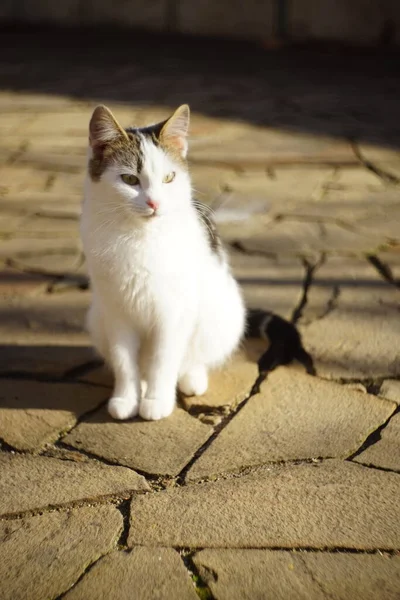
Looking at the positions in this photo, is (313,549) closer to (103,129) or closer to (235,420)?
(235,420)

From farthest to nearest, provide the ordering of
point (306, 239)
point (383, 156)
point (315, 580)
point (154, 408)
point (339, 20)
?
point (339, 20), point (383, 156), point (306, 239), point (154, 408), point (315, 580)

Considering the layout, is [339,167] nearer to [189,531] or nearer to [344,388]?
[344,388]

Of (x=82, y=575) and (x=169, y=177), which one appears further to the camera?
(x=169, y=177)

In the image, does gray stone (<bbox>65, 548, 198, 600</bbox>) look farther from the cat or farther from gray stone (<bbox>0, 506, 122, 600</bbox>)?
the cat

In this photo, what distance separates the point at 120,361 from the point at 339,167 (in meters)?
3.58

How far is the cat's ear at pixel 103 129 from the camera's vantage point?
8.82 ft

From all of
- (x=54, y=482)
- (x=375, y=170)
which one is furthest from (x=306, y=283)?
(x=375, y=170)

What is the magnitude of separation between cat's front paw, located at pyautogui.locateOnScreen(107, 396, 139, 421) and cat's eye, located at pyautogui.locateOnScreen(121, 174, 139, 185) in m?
0.81

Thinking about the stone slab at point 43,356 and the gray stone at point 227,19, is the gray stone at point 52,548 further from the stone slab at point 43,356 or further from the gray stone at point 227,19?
the gray stone at point 227,19

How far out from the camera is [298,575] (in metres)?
2.13

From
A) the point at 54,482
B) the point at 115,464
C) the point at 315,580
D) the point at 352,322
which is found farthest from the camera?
the point at 352,322

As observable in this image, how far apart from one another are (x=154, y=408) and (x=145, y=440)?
0.13 meters

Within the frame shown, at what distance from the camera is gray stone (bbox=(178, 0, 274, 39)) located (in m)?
10.7

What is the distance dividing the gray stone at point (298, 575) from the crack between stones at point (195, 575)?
0.4 inches
